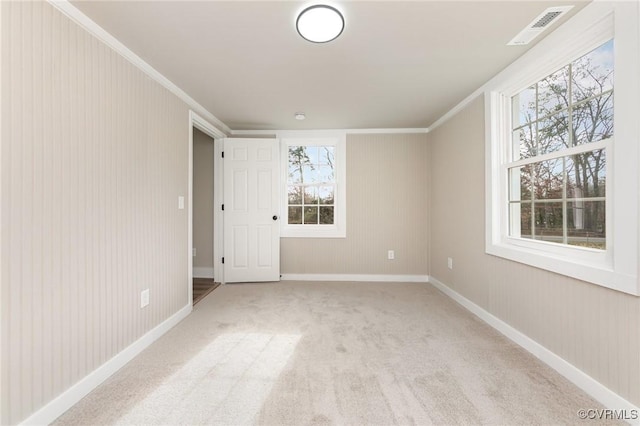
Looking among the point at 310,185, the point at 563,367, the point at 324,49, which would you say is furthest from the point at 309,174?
the point at 563,367

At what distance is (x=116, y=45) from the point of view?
1.88 metres

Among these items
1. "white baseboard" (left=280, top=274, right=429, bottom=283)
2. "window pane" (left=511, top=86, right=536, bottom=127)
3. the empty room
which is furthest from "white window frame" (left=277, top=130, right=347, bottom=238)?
"window pane" (left=511, top=86, right=536, bottom=127)

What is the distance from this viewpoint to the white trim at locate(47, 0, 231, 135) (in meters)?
1.53

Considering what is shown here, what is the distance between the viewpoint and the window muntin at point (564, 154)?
5.47 feet

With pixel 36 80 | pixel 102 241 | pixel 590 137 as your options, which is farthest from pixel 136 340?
pixel 590 137

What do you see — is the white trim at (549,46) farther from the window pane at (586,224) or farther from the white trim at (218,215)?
the white trim at (218,215)

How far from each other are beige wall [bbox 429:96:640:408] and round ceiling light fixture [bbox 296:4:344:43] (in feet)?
5.96

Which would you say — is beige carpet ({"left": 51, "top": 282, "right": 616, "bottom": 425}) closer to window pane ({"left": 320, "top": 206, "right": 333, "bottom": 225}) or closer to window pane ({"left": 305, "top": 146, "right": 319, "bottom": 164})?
window pane ({"left": 320, "top": 206, "right": 333, "bottom": 225})

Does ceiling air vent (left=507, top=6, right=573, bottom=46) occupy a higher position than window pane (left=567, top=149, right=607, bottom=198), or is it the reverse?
ceiling air vent (left=507, top=6, right=573, bottom=46)

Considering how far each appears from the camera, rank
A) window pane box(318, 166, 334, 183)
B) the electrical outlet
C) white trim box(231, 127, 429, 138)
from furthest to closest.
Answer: window pane box(318, 166, 334, 183)
white trim box(231, 127, 429, 138)
the electrical outlet

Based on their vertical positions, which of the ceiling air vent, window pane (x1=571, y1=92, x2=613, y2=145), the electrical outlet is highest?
the ceiling air vent

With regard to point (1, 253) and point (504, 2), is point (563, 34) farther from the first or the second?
point (1, 253)

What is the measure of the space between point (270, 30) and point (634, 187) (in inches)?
Answer: 87.2

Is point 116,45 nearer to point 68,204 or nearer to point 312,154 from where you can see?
point 68,204
